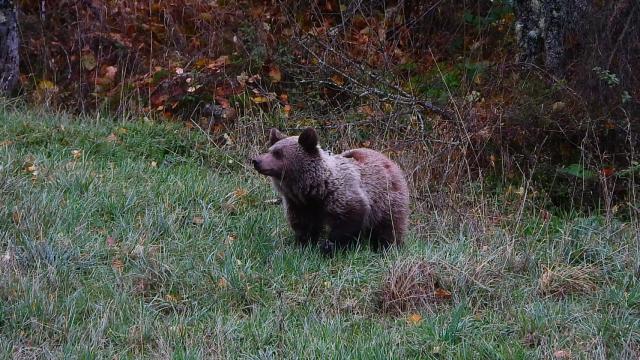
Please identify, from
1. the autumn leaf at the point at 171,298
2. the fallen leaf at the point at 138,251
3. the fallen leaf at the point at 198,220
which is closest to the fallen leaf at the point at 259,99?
the fallen leaf at the point at 198,220

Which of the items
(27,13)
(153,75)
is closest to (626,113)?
(153,75)

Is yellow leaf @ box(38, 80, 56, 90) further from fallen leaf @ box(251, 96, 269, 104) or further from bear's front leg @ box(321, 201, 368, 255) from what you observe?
bear's front leg @ box(321, 201, 368, 255)

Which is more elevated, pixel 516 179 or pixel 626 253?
pixel 626 253

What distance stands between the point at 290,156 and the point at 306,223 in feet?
1.72

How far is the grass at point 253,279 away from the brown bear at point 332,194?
0.21 meters

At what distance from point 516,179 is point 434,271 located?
322cm

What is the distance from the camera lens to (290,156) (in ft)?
22.4

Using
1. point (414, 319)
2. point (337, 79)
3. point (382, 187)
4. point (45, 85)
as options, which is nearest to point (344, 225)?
point (382, 187)

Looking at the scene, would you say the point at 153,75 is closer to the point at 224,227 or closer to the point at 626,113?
the point at 224,227

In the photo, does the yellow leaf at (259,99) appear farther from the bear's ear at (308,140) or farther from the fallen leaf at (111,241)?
the fallen leaf at (111,241)

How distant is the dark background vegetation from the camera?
29.1 feet

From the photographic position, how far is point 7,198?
7.06 m

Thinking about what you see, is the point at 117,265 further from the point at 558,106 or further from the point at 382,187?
the point at 558,106

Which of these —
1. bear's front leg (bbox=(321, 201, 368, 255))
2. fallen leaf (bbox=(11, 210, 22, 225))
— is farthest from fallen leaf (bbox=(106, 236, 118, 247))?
bear's front leg (bbox=(321, 201, 368, 255))
